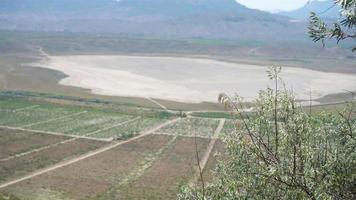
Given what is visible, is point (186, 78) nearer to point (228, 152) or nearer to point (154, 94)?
point (154, 94)

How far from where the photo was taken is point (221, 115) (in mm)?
68125

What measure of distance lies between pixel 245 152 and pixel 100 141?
1665 inches

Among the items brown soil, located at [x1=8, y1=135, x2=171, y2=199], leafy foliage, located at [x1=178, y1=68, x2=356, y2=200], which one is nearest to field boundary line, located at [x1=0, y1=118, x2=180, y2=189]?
brown soil, located at [x1=8, y1=135, x2=171, y2=199]

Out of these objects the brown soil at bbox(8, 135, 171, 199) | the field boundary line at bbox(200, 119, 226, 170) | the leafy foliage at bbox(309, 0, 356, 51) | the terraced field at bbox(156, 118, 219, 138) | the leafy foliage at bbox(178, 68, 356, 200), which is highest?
the leafy foliage at bbox(309, 0, 356, 51)

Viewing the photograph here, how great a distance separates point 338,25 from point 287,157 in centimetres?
282

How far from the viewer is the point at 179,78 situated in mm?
100375

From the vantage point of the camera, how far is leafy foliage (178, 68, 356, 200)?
9398mm

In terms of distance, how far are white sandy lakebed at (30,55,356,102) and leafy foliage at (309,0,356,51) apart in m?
66.9

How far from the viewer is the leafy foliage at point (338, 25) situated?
33.2 ft

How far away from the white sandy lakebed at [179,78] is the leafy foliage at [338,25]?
6685cm

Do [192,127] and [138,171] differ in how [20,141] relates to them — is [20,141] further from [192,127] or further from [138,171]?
[192,127]


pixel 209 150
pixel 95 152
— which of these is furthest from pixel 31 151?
pixel 209 150

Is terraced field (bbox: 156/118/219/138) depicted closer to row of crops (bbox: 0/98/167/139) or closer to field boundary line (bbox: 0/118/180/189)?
field boundary line (bbox: 0/118/180/189)

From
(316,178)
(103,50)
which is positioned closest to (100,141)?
(316,178)
